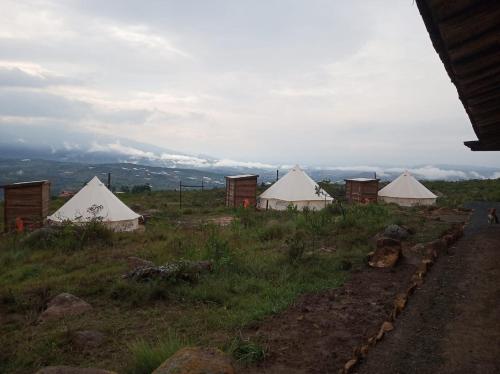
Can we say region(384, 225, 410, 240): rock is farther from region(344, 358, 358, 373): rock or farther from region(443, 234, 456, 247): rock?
region(344, 358, 358, 373): rock

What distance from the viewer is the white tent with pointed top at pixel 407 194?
917 inches

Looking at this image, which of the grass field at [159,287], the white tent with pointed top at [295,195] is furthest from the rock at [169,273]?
the white tent with pointed top at [295,195]

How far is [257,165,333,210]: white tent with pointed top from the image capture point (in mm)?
20906

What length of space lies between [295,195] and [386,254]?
13.6 metres

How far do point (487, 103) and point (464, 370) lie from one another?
281 centimetres

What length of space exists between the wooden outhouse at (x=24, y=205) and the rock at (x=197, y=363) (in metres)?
13.7

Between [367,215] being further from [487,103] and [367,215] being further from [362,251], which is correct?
[487,103]

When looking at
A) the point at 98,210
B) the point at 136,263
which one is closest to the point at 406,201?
the point at 98,210

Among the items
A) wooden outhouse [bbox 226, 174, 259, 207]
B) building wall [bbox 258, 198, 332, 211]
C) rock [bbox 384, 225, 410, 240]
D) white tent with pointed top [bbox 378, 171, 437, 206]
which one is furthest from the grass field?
white tent with pointed top [bbox 378, 171, 437, 206]

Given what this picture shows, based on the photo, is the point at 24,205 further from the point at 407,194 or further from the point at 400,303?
the point at 407,194

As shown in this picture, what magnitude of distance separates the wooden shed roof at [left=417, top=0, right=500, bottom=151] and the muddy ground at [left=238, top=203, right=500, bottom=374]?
248 cm

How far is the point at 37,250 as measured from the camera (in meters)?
10.6

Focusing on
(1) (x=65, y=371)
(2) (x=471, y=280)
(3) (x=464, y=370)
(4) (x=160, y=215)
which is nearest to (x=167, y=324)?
(1) (x=65, y=371)

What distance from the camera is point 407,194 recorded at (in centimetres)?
2369
